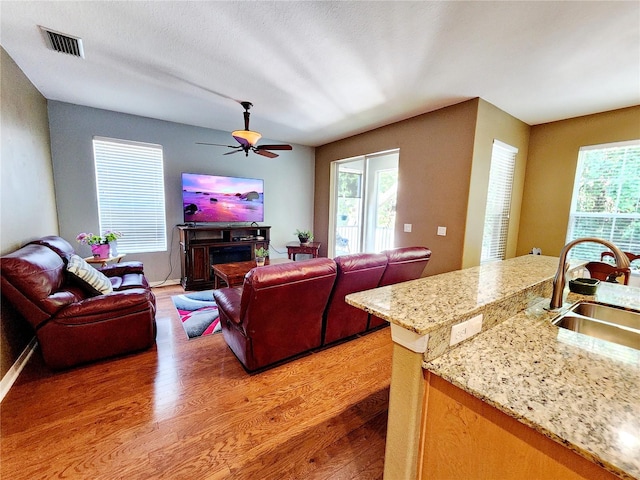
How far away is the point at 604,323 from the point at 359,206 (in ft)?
14.1

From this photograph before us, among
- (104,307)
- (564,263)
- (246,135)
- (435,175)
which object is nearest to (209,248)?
(246,135)

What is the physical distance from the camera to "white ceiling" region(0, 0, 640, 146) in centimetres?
182

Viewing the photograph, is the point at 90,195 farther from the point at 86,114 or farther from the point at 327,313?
the point at 327,313

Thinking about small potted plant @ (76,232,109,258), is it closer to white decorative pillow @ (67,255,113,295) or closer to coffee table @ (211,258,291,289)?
white decorative pillow @ (67,255,113,295)

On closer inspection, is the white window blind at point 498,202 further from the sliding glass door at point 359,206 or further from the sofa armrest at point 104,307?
the sofa armrest at point 104,307

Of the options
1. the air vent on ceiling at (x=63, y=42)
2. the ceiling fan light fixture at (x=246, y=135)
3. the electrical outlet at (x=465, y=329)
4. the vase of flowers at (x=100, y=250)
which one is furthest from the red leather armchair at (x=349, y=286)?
the vase of flowers at (x=100, y=250)

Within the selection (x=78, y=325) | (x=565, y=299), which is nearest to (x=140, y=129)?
(x=78, y=325)

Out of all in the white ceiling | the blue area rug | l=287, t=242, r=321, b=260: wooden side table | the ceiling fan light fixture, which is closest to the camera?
the white ceiling

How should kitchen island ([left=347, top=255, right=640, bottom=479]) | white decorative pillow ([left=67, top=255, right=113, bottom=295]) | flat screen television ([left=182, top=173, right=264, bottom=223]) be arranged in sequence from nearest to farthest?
kitchen island ([left=347, top=255, right=640, bottom=479]), white decorative pillow ([left=67, top=255, right=113, bottom=295]), flat screen television ([left=182, top=173, right=264, bottom=223])

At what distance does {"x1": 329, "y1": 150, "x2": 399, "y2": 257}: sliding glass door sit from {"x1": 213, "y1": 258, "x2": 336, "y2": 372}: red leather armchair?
3295 millimetres

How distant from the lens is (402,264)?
2553mm

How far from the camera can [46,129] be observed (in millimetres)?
3395

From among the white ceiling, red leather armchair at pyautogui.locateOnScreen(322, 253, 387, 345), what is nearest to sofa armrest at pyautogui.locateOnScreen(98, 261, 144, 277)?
the white ceiling

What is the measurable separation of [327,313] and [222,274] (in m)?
1.61
